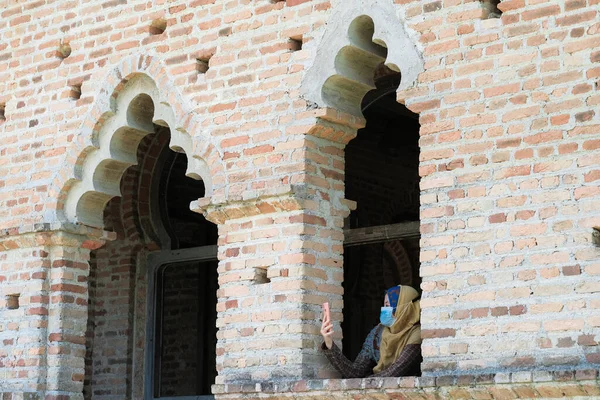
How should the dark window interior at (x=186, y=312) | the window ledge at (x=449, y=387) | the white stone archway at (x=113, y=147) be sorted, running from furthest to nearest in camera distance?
the dark window interior at (x=186, y=312)
the white stone archway at (x=113, y=147)
the window ledge at (x=449, y=387)

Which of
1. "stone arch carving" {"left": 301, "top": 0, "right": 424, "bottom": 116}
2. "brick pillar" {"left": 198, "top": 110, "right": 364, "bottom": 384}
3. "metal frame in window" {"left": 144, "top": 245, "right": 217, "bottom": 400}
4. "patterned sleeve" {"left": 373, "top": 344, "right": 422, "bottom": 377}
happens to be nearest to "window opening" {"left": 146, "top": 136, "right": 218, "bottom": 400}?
"metal frame in window" {"left": 144, "top": 245, "right": 217, "bottom": 400}

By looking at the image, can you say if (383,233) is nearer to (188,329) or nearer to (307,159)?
(307,159)

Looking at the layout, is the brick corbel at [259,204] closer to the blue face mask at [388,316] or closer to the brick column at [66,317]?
the blue face mask at [388,316]

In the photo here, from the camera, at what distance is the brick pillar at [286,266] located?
8.06m

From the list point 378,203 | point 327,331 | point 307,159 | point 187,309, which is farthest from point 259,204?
point 378,203

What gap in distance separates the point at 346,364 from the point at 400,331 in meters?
0.42

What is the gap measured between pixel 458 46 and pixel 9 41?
4.30 meters

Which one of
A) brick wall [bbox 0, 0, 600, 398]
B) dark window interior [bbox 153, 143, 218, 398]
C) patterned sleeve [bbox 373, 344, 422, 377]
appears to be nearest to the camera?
brick wall [bbox 0, 0, 600, 398]

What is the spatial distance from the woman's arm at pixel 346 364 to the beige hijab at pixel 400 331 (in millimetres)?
120

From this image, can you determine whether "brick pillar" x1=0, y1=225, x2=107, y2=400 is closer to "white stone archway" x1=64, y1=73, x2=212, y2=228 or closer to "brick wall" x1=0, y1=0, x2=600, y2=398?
"brick wall" x1=0, y1=0, x2=600, y2=398

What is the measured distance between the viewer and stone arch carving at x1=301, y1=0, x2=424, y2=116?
26.3 ft

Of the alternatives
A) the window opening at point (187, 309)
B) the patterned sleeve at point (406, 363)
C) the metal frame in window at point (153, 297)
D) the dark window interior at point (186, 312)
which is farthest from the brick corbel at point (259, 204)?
the dark window interior at point (186, 312)

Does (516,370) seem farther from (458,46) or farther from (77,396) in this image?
(77,396)

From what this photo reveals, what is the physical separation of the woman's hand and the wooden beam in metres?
1.97
